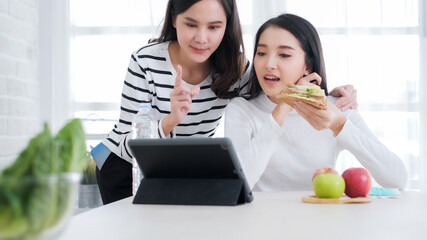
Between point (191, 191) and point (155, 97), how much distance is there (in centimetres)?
92

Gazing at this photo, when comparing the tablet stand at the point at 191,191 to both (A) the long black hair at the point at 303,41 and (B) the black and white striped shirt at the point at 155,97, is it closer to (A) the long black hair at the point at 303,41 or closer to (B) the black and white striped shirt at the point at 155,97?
(B) the black and white striped shirt at the point at 155,97

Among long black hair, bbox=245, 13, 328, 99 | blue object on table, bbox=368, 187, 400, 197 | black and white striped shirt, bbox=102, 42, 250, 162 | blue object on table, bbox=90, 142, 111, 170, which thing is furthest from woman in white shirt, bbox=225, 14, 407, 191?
blue object on table, bbox=90, 142, 111, 170

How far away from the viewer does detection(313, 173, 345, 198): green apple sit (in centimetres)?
143

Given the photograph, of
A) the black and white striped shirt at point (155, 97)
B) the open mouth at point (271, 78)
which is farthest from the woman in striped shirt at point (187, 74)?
the open mouth at point (271, 78)

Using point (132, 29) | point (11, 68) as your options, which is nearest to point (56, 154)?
point (11, 68)

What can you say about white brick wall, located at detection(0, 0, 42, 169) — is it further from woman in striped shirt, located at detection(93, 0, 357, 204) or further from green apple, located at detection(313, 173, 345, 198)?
green apple, located at detection(313, 173, 345, 198)

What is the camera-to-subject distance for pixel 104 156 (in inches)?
91.7

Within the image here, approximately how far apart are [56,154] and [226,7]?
1.77 metres

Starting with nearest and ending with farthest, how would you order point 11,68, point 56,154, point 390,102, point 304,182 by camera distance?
point 56,154
point 304,182
point 11,68
point 390,102

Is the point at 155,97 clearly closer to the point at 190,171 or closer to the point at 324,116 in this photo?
the point at 324,116

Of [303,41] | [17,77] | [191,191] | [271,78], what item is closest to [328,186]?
[191,191]

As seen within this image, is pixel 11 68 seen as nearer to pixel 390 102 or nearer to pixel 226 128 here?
pixel 226 128

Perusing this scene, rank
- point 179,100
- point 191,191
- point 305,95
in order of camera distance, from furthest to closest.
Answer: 1. point 305,95
2. point 179,100
3. point 191,191

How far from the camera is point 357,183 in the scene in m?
1.47
